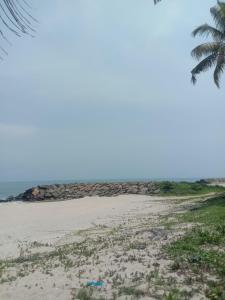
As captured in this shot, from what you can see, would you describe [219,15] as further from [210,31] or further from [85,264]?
[85,264]

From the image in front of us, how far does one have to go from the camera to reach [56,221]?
23.8 m

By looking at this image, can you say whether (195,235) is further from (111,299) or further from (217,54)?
(217,54)

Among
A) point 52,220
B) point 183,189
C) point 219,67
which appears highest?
point 219,67

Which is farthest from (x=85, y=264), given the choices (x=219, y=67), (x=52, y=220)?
(x=219, y=67)

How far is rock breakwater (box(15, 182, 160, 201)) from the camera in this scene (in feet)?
127

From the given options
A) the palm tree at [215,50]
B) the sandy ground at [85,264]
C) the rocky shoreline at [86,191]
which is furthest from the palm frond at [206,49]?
the rocky shoreline at [86,191]

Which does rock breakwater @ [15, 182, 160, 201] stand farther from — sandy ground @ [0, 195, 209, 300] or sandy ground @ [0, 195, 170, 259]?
sandy ground @ [0, 195, 209, 300]

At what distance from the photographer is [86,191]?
40.4m

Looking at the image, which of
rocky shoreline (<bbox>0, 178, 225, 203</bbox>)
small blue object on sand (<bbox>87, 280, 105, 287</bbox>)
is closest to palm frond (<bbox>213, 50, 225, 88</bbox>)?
rocky shoreline (<bbox>0, 178, 225, 203</bbox>)

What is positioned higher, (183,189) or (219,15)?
(219,15)

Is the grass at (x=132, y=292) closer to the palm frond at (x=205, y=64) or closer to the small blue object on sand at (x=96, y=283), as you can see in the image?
the small blue object on sand at (x=96, y=283)

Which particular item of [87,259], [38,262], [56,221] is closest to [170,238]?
[87,259]

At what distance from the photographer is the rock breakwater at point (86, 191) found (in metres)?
38.6

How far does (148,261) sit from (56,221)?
13.7m
